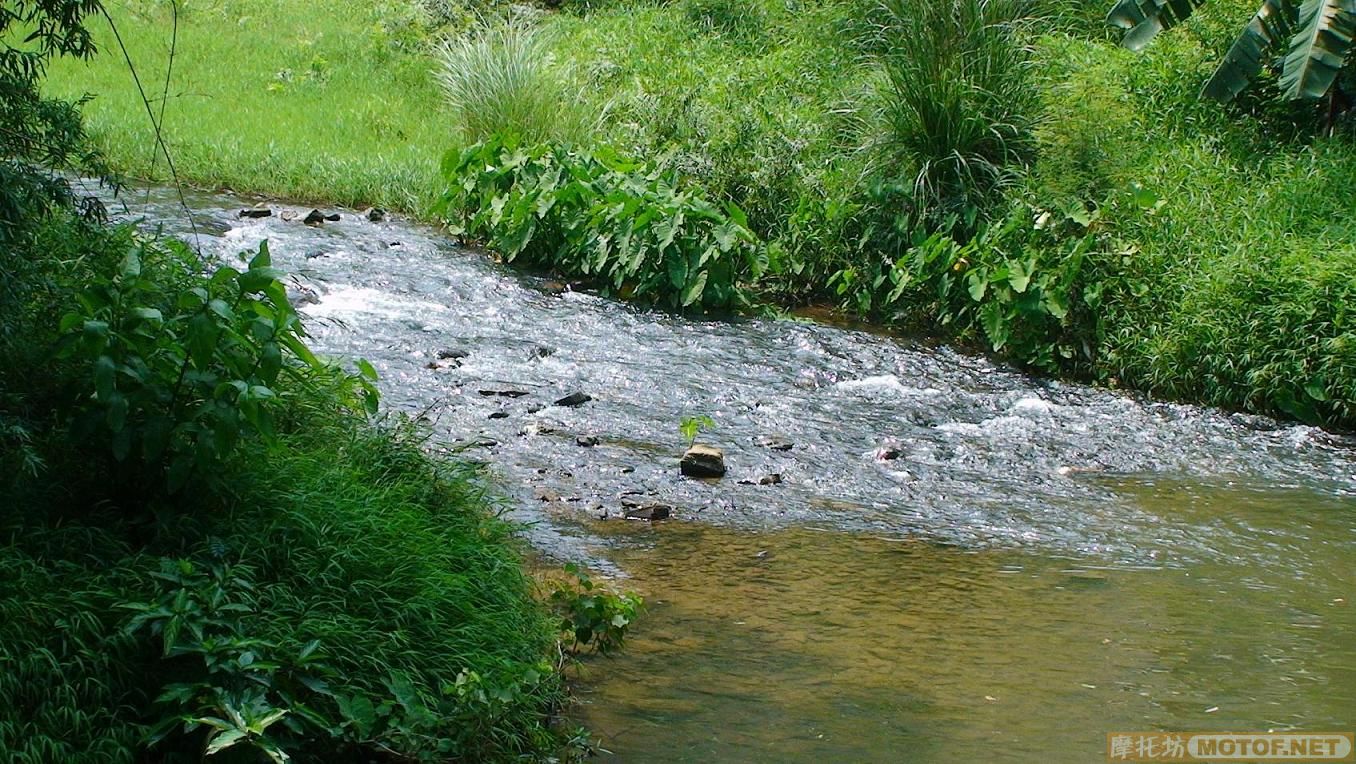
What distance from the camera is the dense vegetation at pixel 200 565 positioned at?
396 centimetres

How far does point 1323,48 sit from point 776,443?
6192 mm

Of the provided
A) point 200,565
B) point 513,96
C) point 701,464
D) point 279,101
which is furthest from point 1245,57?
point 279,101

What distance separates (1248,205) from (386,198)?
7.76 m

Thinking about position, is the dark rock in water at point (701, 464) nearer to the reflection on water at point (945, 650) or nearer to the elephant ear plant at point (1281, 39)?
the reflection on water at point (945, 650)

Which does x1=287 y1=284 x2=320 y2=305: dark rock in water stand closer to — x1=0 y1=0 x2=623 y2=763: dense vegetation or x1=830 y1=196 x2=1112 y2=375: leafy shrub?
x1=830 y1=196 x2=1112 y2=375: leafy shrub

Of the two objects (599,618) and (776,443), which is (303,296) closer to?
(776,443)

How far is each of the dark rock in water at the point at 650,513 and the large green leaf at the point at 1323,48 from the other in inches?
280

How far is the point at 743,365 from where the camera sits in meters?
9.55

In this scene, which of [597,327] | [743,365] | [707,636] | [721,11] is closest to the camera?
[707,636]

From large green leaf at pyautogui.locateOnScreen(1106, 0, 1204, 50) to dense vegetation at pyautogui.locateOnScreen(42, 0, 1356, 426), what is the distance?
27.1 inches

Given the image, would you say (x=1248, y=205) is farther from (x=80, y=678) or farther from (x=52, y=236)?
(x=80, y=678)

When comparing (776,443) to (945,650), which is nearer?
(945,650)

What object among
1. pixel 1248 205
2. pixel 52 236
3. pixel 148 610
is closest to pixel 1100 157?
pixel 1248 205

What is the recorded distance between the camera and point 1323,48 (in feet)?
35.6
